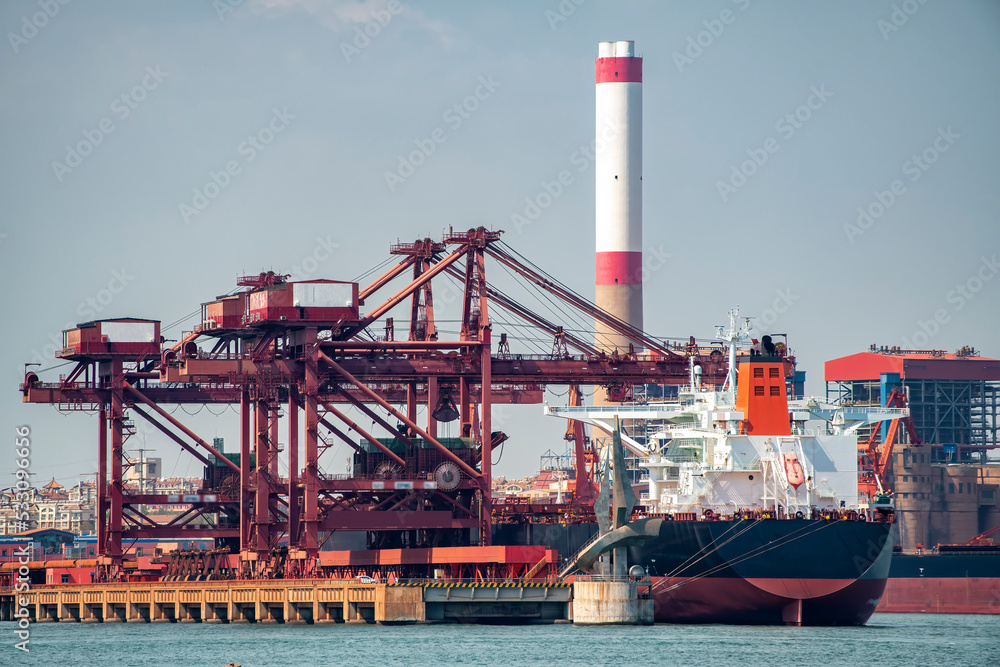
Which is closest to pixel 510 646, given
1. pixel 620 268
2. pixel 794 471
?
pixel 794 471

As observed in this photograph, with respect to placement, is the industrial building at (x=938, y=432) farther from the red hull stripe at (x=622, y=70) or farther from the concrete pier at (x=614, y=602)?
the concrete pier at (x=614, y=602)

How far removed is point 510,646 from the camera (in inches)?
2475

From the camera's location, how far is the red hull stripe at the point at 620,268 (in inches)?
4299

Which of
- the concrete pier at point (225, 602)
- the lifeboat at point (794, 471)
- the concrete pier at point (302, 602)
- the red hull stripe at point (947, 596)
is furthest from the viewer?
the red hull stripe at point (947, 596)

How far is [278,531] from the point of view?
82312mm

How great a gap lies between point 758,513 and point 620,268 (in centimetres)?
4264

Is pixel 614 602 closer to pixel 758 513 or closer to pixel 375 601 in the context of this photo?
pixel 758 513

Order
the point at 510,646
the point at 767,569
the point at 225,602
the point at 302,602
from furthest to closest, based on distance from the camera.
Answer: the point at 225,602 < the point at 302,602 < the point at 767,569 < the point at 510,646

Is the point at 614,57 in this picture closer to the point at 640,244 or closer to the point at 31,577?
the point at 640,244

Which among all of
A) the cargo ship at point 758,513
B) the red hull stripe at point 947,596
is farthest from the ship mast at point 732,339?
the red hull stripe at point 947,596

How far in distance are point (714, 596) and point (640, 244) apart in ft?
150

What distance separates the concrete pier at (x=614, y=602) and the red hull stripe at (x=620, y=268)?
1709 inches

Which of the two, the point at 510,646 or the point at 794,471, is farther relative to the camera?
the point at 794,471

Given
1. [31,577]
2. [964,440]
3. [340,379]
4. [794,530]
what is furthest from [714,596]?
[964,440]
